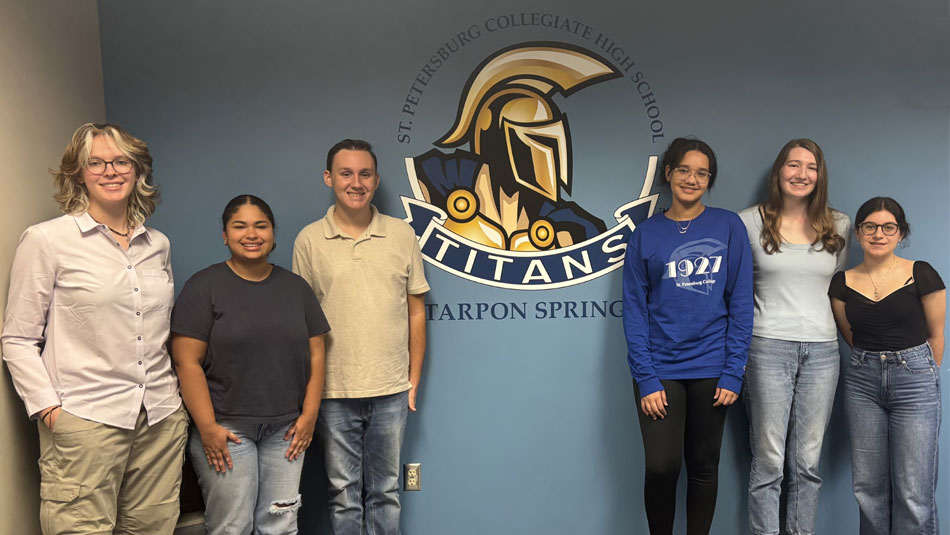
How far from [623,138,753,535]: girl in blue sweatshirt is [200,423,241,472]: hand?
4.87 feet

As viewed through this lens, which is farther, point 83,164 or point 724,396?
point 724,396

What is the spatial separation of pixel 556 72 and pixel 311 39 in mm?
1051

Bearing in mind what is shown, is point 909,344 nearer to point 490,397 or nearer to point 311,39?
point 490,397

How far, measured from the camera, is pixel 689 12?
272cm

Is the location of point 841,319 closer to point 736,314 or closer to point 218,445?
point 736,314

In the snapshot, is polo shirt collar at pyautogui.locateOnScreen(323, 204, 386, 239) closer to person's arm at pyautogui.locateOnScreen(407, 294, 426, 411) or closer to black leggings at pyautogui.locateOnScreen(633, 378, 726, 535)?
person's arm at pyautogui.locateOnScreen(407, 294, 426, 411)

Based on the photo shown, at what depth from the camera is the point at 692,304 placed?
239 cm

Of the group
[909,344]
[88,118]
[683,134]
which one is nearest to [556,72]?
[683,134]

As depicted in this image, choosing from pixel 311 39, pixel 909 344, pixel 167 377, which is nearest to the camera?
pixel 167 377

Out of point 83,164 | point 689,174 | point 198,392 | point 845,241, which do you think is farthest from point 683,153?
point 83,164

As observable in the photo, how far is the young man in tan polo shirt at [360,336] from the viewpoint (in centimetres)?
234

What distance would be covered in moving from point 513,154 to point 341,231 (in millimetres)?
823

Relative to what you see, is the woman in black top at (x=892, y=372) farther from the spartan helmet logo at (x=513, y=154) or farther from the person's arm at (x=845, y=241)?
the spartan helmet logo at (x=513, y=154)

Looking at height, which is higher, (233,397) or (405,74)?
(405,74)
